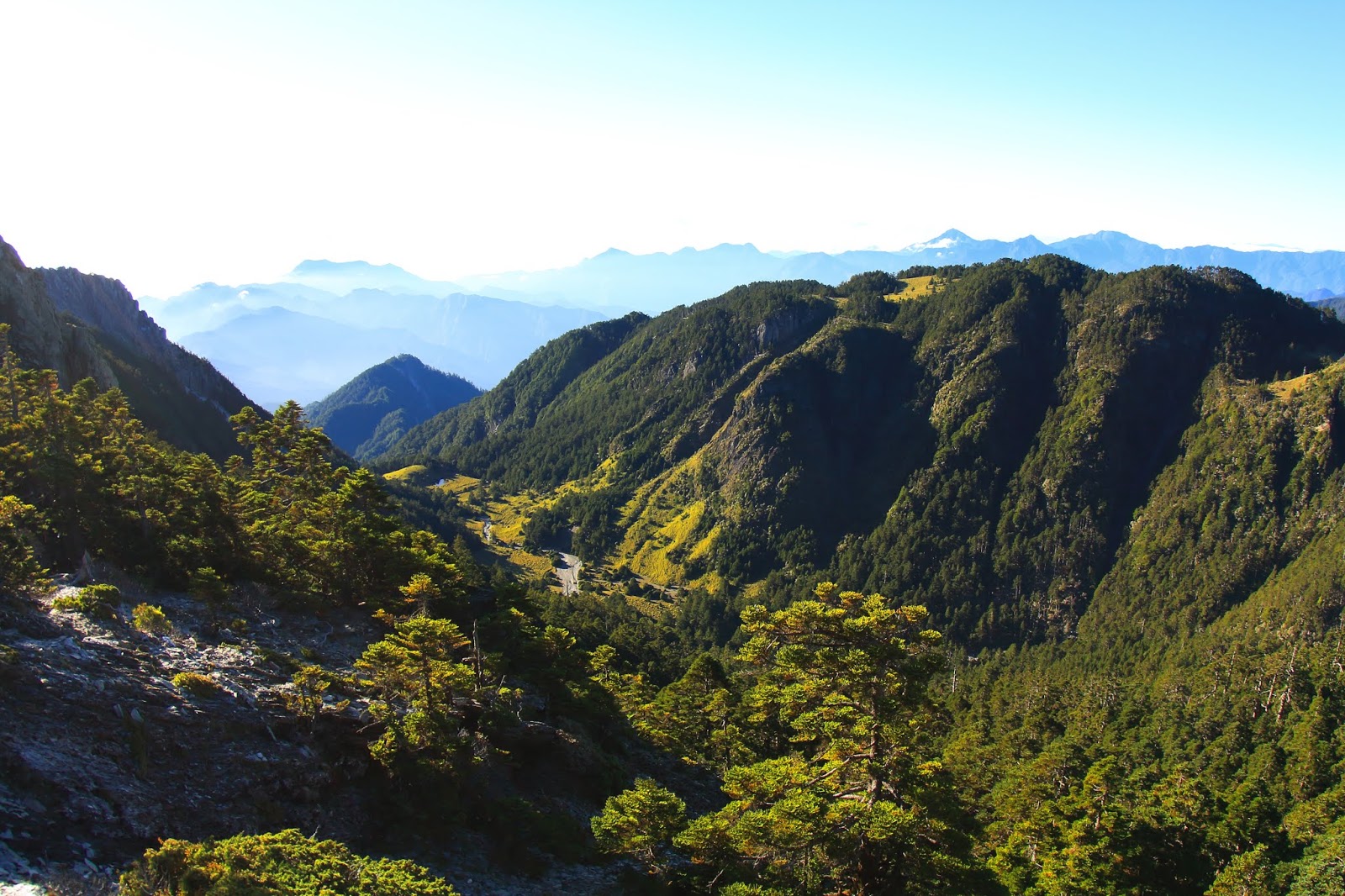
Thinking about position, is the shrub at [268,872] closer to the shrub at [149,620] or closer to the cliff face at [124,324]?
the shrub at [149,620]

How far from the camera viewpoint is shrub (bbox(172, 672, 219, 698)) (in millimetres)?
A: 31453

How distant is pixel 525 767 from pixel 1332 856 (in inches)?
2405

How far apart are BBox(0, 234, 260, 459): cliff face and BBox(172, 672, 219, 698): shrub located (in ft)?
280

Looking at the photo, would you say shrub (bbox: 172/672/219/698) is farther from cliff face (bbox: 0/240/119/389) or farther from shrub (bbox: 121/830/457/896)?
cliff face (bbox: 0/240/119/389)

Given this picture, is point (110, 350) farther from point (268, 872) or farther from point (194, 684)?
point (268, 872)

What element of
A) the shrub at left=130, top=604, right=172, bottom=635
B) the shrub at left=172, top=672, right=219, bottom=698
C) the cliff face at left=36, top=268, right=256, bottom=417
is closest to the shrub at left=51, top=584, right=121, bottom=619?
the shrub at left=130, top=604, right=172, bottom=635

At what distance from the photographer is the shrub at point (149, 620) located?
35594mm

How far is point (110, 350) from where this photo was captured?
162750mm

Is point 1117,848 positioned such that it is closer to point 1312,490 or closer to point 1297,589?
point 1297,589

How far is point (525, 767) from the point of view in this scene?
43.6 meters

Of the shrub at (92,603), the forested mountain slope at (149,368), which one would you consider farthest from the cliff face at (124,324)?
the shrub at (92,603)

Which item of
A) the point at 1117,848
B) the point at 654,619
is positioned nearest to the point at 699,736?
the point at 1117,848

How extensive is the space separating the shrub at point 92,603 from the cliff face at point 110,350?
77090 millimetres

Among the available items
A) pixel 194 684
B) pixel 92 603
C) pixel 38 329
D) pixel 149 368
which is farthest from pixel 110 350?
pixel 194 684
